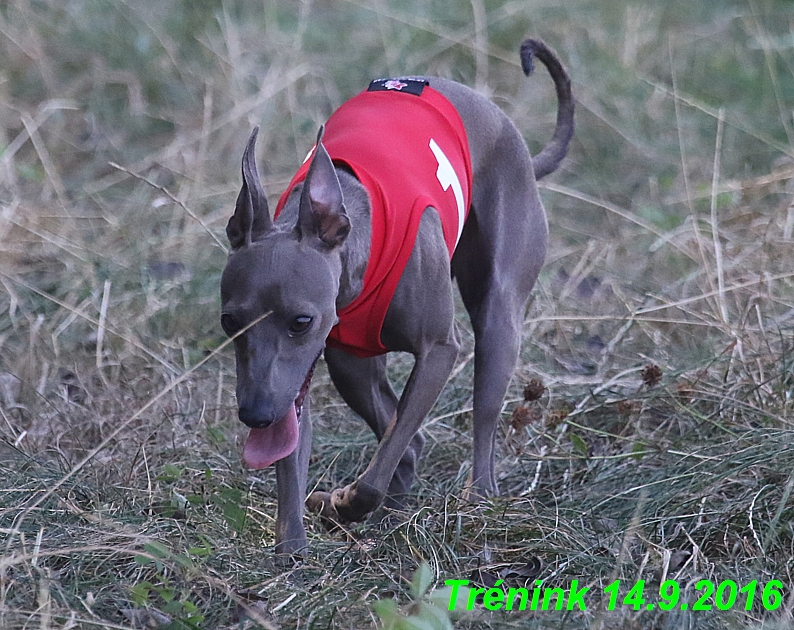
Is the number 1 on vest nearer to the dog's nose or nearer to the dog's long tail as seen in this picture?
the dog's long tail

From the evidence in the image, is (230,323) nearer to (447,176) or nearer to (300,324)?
(300,324)

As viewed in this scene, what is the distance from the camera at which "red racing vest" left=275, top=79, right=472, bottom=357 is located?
3.19m

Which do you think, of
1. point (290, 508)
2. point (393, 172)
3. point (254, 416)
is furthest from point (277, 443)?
point (393, 172)

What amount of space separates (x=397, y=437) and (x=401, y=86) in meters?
1.15

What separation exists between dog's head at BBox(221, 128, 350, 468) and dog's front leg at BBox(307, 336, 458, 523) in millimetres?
393

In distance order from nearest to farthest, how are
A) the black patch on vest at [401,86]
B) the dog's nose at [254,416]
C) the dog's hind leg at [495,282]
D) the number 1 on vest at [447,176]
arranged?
the dog's nose at [254,416] → the number 1 on vest at [447,176] → the black patch on vest at [401,86] → the dog's hind leg at [495,282]

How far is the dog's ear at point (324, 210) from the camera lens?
115 inches

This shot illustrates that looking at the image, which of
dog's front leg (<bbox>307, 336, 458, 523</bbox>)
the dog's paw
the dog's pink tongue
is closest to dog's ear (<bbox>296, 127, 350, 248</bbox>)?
the dog's pink tongue

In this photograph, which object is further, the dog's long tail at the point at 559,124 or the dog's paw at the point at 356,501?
the dog's long tail at the point at 559,124

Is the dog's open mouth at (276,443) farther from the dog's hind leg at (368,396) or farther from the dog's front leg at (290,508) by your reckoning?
the dog's hind leg at (368,396)

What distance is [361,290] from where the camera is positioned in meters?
3.17

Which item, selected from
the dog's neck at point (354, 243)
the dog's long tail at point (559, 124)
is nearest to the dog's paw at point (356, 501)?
the dog's neck at point (354, 243)

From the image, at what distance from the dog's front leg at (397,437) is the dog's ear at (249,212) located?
0.71m

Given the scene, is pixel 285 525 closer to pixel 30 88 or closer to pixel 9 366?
pixel 9 366
